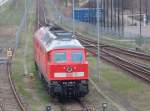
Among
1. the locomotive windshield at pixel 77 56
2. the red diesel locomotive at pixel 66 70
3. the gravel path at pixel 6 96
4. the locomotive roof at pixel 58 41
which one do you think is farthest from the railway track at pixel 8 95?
the locomotive windshield at pixel 77 56

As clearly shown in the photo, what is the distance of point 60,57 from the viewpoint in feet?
89.3

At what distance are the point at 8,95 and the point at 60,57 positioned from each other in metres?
4.46

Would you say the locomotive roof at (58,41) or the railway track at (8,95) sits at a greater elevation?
the locomotive roof at (58,41)

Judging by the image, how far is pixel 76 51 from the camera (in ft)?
89.7

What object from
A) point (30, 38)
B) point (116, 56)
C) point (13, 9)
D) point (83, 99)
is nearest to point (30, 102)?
point (83, 99)

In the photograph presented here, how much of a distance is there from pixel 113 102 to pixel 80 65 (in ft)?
8.02

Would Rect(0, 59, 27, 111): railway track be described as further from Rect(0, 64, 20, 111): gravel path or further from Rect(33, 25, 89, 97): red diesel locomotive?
Rect(33, 25, 89, 97): red diesel locomotive

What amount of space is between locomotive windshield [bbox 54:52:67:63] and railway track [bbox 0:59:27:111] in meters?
2.76

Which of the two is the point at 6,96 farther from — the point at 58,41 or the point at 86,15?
the point at 86,15

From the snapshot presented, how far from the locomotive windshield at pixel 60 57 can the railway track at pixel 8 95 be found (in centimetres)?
276

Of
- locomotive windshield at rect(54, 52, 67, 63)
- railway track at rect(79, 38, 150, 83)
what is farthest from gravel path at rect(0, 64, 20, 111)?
railway track at rect(79, 38, 150, 83)

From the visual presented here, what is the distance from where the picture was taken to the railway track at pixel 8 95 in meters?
26.3

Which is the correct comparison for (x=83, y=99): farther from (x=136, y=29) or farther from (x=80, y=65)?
(x=136, y=29)

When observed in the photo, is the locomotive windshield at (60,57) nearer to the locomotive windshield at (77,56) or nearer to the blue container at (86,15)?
the locomotive windshield at (77,56)
